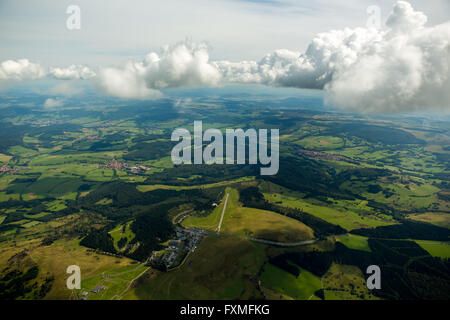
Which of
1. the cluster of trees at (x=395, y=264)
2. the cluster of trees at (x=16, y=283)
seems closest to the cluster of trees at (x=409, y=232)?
the cluster of trees at (x=395, y=264)

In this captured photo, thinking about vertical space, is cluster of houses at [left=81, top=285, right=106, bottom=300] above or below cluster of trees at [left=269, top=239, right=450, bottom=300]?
above

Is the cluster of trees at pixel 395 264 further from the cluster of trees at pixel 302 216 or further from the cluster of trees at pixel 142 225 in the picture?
the cluster of trees at pixel 142 225

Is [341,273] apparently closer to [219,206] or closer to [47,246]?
[219,206]

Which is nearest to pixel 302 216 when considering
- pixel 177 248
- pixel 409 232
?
pixel 409 232

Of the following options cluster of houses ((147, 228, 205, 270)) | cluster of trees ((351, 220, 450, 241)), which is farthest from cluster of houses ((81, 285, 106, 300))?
cluster of trees ((351, 220, 450, 241))

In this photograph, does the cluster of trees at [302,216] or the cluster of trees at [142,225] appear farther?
the cluster of trees at [302,216]

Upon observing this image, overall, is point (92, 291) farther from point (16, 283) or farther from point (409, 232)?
point (409, 232)

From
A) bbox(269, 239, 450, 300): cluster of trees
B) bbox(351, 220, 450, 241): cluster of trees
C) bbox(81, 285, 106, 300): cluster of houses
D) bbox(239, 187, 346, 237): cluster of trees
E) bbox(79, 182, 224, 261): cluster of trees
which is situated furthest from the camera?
bbox(239, 187, 346, 237): cluster of trees

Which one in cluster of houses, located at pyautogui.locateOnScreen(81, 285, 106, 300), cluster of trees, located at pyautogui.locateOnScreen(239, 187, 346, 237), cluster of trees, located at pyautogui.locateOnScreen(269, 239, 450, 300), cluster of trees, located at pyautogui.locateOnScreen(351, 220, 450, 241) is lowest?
cluster of trees, located at pyautogui.locateOnScreen(269, 239, 450, 300)

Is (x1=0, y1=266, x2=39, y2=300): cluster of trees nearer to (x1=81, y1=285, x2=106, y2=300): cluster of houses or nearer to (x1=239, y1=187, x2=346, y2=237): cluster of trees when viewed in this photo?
(x1=81, y1=285, x2=106, y2=300): cluster of houses
